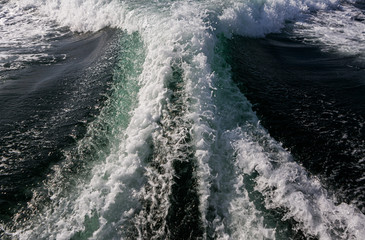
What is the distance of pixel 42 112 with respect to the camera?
18.5 ft

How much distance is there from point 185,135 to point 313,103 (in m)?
3.33

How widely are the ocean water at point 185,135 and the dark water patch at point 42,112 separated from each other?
1.3 inches

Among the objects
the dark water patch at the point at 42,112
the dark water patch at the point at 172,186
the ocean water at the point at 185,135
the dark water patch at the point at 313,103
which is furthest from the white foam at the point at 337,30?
the dark water patch at the point at 42,112

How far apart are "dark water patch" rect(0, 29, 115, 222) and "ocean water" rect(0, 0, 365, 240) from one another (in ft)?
0.10

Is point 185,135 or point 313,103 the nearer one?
point 185,135

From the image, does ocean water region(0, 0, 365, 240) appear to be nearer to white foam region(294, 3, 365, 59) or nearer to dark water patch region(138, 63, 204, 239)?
dark water patch region(138, 63, 204, 239)

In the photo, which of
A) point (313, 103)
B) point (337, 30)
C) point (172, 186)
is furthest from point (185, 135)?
point (337, 30)

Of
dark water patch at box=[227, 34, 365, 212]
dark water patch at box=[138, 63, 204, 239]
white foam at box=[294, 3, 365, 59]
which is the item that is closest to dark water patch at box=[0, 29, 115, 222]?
dark water patch at box=[138, 63, 204, 239]

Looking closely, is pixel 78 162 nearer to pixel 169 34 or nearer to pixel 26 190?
pixel 26 190

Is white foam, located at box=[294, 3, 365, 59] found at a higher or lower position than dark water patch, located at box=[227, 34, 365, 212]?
higher

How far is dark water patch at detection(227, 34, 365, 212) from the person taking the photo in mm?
4184

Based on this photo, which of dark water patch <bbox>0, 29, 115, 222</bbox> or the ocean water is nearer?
the ocean water

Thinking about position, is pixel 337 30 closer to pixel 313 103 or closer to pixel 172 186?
pixel 313 103

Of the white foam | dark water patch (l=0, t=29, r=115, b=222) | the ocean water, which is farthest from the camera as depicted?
the white foam
